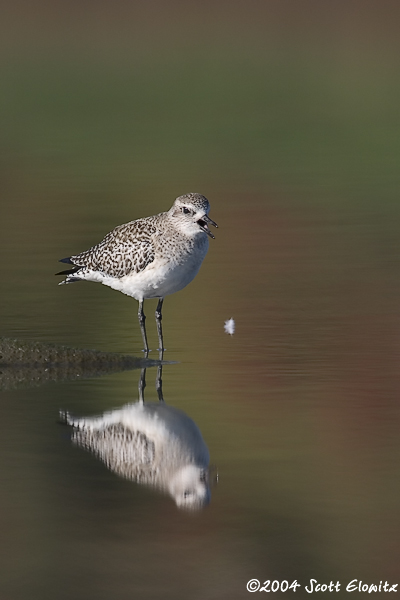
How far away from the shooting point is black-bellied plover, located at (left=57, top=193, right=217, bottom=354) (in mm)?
10836

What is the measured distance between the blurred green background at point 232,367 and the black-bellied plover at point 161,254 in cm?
36

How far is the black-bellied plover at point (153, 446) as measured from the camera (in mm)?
6938

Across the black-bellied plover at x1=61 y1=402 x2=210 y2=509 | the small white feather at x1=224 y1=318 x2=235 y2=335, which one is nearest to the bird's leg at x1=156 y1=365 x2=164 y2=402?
the black-bellied plover at x1=61 y1=402 x2=210 y2=509

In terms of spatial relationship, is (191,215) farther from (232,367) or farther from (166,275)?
(232,367)

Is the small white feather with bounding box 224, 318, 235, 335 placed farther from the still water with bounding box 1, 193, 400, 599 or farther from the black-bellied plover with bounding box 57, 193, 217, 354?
the black-bellied plover with bounding box 57, 193, 217, 354

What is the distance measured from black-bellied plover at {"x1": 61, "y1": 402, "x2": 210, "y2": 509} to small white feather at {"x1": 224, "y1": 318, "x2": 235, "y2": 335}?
2484 mm

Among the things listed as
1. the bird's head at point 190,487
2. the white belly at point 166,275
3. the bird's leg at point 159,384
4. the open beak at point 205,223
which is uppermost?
the open beak at point 205,223

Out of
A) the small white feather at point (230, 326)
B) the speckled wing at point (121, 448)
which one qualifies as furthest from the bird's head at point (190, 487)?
the small white feather at point (230, 326)

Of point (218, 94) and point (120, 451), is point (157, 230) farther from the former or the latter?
point (218, 94)

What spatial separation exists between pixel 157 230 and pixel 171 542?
5355 mm

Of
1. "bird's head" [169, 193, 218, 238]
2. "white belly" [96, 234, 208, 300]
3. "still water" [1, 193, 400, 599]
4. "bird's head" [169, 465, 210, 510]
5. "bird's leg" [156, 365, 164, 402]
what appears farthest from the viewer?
"bird's head" [169, 193, 218, 238]

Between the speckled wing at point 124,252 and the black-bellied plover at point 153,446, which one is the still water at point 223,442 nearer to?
the black-bellied plover at point 153,446

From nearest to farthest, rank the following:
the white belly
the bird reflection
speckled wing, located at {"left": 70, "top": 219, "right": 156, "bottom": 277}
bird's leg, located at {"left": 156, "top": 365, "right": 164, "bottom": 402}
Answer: the bird reflection < bird's leg, located at {"left": 156, "top": 365, "right": 164, "bottom": 402} < the white belly < speckled wing, located at {"left": 70, "top": 219, "right": 156, "bottom": 277}

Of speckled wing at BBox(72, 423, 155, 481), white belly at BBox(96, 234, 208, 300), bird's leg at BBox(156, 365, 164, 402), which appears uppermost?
white belly at BBox(96, 234, 208, 300)
